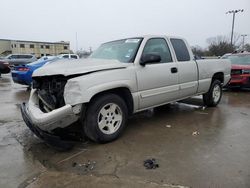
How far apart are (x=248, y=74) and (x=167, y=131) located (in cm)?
618

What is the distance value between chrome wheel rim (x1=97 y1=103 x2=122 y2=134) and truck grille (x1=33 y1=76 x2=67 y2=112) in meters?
0.67

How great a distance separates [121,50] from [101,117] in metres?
1.58

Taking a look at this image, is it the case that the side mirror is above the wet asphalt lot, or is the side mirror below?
above

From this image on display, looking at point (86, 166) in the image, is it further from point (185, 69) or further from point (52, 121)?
point (185, 69)

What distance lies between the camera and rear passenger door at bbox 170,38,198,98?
530 centimetres

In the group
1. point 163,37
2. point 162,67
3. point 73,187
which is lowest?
point 73,187

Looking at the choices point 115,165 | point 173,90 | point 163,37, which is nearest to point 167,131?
point 173,90

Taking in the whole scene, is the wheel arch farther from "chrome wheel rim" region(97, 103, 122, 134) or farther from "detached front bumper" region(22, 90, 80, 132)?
"detached front bumper" region(22, 90, 80, 132)

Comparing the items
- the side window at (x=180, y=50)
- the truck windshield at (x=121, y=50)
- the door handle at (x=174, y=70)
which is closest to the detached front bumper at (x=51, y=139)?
the truck windshield at (x=121, y=50)

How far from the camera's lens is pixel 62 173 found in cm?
309

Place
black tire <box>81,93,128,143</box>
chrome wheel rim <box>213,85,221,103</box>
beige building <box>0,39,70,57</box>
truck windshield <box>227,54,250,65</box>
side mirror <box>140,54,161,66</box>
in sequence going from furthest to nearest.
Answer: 1. beige building <box>0,39,70,57</box>
2. truck windshield <box>227,54,250,65</box>
3. chrome wheel rim <box>213,85,221,103</box>
4. side mirror <box>140,54,161,66</box>
5. black tire <box>81,93,128,143</box>

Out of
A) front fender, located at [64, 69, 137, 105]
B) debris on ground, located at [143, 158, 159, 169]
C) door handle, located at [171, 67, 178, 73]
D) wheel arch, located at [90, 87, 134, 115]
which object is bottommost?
debris on ground, located at [143, 158, 159, 169]

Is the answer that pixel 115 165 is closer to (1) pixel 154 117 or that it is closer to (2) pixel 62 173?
(2) pixel 62 173

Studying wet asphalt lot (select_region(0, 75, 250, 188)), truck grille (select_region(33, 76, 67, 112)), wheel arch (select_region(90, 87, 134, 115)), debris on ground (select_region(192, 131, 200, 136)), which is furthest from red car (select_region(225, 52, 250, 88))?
truck grille (select_region(33, 76, 67, 112))
